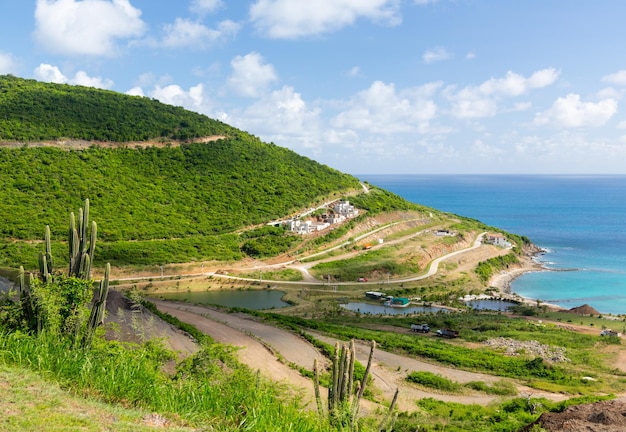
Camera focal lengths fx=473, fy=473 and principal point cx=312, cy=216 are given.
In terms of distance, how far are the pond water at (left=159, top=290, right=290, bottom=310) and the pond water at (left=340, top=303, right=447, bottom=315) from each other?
6.65m

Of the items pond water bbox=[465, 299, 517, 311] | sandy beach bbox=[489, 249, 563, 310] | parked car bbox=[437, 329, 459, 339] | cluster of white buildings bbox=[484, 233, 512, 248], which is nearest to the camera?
parked car bbox=[437, 329, 459, 339]

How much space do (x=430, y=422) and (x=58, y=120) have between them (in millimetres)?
72691

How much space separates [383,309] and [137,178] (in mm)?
40674

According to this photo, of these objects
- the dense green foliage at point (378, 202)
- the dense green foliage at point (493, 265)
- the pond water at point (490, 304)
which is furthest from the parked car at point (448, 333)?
the dense green foliage at point (378, 202)

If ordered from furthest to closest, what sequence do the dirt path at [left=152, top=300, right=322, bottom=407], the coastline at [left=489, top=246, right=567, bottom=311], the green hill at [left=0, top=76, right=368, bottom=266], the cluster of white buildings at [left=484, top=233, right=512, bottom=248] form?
1. the cluster of white buildings at [left=484, top=233, right=512, bottom=248]
2. the green hill at [left=0, top=76, right=368, bottom=266]
3. the coastline at [left=489, top=246, right=567, bottom=311]
4. the dirt path at [left=152, top=300, right=322, bottom=407]

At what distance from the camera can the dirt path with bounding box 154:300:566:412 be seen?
19.6 metres

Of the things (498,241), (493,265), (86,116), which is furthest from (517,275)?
(86,116)

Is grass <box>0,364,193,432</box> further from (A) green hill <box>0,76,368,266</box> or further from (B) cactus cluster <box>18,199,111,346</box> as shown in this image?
(A) green hill <box>0,76,368,266</box>

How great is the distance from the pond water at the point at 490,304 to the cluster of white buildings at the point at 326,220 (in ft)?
82.4

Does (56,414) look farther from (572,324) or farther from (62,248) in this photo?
(62,248)

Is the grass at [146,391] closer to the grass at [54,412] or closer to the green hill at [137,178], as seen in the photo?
the grass at [54,412]

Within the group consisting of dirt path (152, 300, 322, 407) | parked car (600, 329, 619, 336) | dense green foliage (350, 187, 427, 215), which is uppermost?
dense green foliage (350, 187, 427, 215)

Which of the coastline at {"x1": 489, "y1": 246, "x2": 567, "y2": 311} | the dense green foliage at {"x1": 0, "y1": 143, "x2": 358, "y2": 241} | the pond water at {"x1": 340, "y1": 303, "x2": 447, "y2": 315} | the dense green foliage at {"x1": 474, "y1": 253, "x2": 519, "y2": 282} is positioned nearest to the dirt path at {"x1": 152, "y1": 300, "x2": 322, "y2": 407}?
the pond water at {"x1": 340, "y1": 303, "x2": 447, "y2": 315}

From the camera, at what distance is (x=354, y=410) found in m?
7.93
